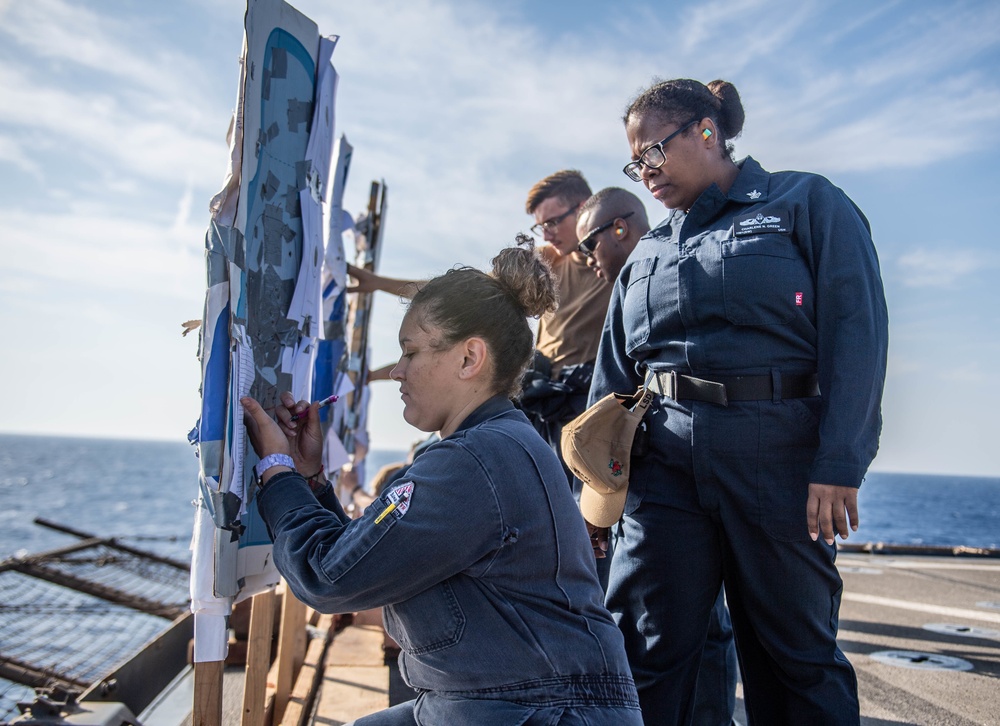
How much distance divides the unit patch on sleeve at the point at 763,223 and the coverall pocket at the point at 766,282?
20 millimetres

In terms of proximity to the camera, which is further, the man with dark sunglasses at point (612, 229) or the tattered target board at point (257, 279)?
the man with dark sunglasses at point (612, 229)

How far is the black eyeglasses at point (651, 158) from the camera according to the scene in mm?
2363

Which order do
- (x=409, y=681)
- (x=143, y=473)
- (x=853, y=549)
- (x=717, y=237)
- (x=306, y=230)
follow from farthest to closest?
1. (x=143, y=473)
2. (x=853, y=549)
3. (x=306, y=230)
4. (x=717, y=237)
5. (x=409, y=681)

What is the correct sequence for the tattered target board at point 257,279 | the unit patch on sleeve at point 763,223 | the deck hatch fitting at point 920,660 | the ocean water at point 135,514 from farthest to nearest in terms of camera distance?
Result: 1. the ocean water at point 135,514
2. the deck hatch fitting at point 920,660
3. the unit patch on sleeve at point 763,223
4. the tattered target board at point 257,279

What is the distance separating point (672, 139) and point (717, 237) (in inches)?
13.4

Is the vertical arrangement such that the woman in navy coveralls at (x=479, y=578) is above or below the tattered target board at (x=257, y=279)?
below

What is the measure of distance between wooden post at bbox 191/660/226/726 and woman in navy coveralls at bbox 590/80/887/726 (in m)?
1.06

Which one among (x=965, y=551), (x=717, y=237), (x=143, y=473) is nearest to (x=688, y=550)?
(x=717, y=237)

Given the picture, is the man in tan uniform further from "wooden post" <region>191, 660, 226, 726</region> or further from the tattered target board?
"wooden post" <region>191, 660, 226, 726</region>

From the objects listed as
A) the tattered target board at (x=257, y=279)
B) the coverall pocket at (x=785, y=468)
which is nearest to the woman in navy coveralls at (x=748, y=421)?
the coverall pocket at (x=785, y=468)

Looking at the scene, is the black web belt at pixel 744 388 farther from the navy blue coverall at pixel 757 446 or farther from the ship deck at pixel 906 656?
the ship deck at pixel 906 656

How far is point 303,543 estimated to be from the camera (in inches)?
62.3

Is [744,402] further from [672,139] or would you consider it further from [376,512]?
[376,512]

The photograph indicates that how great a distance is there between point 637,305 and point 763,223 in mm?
434
